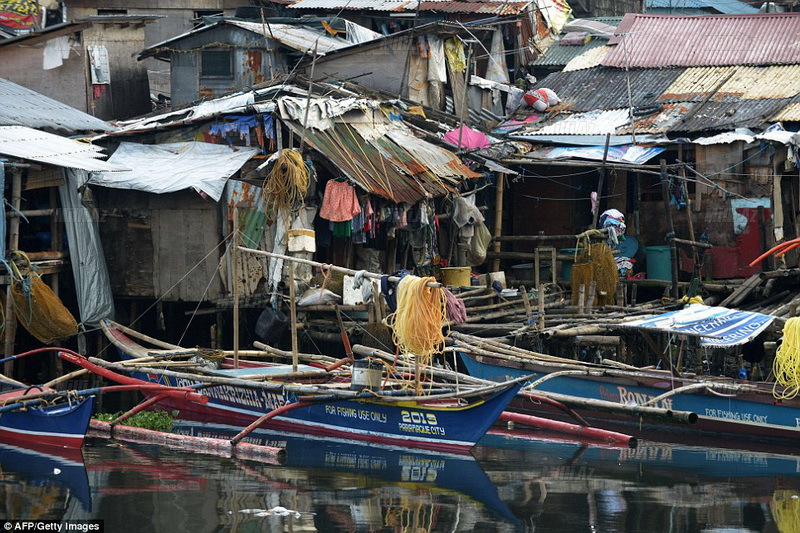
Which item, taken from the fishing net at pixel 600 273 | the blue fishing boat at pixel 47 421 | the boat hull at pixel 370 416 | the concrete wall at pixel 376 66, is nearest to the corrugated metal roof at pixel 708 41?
the concrete wall at pixel 376 66

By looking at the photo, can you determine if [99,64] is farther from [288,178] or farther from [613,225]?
[613,225]

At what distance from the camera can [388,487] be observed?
14.9 meters

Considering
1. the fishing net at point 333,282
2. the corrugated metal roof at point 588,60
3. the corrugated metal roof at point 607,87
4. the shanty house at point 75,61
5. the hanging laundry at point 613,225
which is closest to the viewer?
the fishing net at point 333,282

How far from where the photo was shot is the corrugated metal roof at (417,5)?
29.5 meters

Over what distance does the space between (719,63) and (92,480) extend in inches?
747

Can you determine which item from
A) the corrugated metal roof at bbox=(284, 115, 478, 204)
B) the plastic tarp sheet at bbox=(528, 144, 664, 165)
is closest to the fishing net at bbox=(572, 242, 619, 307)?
the plastic tarp sheet at bbox=(528, 144, 664, 165)

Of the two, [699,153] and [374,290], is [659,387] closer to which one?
[374,290]

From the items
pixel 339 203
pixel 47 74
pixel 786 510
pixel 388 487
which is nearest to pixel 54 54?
pixel 47 74

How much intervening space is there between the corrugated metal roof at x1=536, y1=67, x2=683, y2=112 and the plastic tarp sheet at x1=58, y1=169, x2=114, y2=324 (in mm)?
12113

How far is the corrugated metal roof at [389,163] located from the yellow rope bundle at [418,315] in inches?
222

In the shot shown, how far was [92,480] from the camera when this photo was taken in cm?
1502

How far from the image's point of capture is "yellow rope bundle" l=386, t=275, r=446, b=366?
607 inches

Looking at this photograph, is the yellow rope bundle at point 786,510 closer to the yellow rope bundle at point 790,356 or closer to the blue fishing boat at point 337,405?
the yellow rope bundle at point 790,356

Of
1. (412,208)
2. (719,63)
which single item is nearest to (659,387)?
(412,208)
